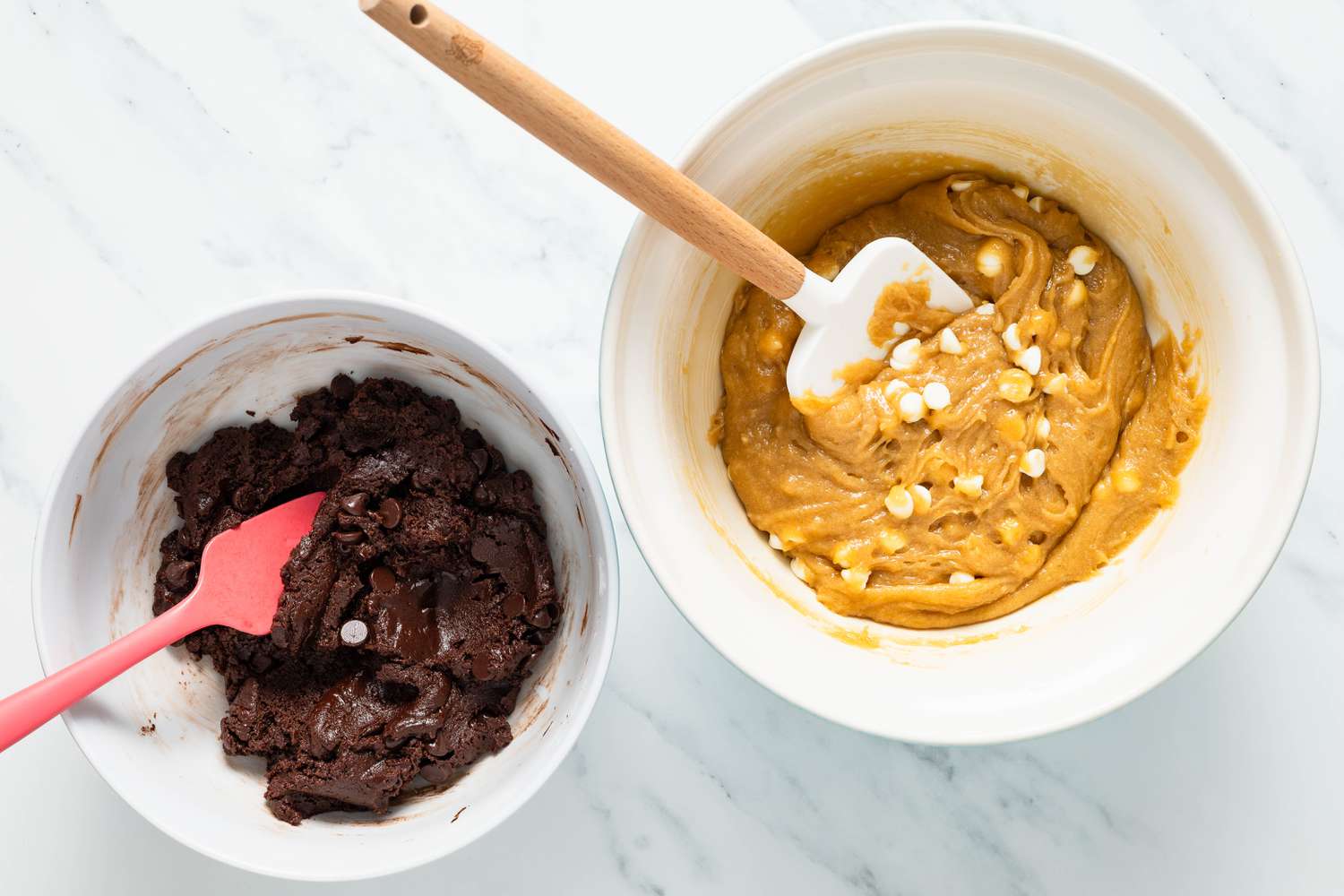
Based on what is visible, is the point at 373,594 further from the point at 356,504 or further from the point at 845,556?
the point at 845,556

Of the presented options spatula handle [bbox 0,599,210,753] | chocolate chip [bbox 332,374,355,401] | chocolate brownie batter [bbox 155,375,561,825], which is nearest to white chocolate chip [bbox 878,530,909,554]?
chocolate brownie batter [bbox 155,375,561,825]

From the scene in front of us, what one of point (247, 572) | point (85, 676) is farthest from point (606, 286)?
point (85, 676)

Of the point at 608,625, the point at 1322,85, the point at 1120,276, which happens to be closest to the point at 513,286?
the point at 608,625

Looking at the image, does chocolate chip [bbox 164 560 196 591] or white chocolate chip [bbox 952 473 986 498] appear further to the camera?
chocolate chip [bbox 164 560 196 591]

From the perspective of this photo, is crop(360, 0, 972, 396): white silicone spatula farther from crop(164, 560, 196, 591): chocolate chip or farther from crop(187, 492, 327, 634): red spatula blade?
crop(164, 560, 196, 591): chocolate chip

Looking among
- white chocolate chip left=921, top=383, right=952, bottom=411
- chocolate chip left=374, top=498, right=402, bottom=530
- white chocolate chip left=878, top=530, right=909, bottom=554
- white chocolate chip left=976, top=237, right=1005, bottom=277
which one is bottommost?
chocolate chip left=374, top=498, right=402, bottom=530

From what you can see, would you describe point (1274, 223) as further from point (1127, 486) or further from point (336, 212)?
point (336, 212)

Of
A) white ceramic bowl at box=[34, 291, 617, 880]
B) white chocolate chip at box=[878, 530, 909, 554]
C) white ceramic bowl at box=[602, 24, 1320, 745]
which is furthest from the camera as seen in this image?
white chocolate chip at box=[878, 530, 909, 554]
